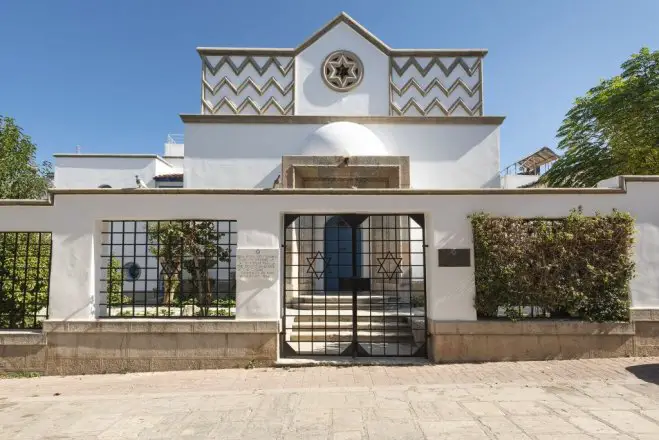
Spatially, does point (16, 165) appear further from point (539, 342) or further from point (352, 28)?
point (539, 342)

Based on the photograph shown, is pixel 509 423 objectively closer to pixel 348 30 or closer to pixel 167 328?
pixel 167 328

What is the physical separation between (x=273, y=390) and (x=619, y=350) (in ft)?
19.8

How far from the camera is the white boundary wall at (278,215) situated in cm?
706

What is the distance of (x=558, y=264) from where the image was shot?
23.2ft

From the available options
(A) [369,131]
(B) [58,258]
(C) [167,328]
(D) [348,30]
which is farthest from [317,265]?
(D) [348,30]

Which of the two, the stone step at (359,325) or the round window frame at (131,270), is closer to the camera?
the round window frame at (131,270)

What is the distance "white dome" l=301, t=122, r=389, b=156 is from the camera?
12375mm

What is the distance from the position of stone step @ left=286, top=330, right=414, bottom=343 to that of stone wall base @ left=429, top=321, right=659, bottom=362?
1.29 m

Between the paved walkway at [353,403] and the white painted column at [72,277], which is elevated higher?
the white painted column at [72,277]

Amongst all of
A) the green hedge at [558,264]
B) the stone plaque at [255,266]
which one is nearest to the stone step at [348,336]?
the stone plaque at [255,266]

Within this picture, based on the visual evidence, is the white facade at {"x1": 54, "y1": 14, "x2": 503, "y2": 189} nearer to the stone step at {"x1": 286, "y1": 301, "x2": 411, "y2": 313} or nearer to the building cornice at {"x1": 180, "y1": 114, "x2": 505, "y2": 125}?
the building cornice at {"x1": 180, "y1": 114, "x2": 505, "y2": 125}

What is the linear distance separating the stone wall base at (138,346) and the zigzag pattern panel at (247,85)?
9151mm

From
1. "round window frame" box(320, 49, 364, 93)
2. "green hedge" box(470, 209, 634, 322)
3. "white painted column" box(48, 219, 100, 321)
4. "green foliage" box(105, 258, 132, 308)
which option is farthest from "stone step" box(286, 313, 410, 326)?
"round window frame" box(320, 49, 364, 93)

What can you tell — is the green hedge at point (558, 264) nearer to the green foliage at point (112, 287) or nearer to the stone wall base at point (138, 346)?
the stone wall base at point (138, 346)
